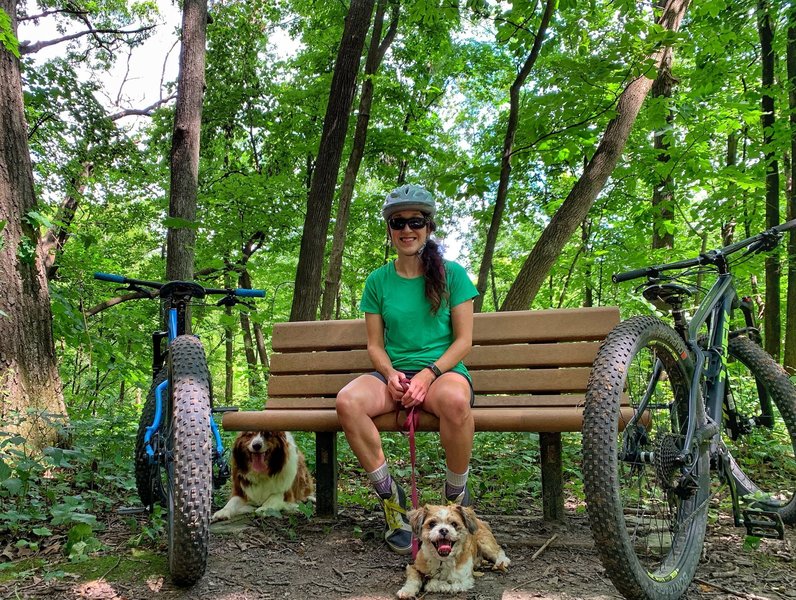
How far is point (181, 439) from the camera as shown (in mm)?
2383

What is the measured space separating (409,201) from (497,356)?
1.20 m

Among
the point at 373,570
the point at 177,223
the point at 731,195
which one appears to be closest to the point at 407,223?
the point at 373,570

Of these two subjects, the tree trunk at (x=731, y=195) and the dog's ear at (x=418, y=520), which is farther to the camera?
the tree trunk at (x=731, y=195)

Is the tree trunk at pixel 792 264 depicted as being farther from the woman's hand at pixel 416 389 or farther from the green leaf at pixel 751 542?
the woman's hand at pixel 416 389

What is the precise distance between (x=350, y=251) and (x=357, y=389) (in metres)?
12.4

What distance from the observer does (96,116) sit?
892 cm

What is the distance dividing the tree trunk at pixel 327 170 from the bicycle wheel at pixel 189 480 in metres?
3.48

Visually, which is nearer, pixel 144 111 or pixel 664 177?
pixel 664 177

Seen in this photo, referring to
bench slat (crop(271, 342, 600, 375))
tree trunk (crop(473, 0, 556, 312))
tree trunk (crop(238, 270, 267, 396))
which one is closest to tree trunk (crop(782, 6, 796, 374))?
tree trunk (crop(473, 0, 556, 312))

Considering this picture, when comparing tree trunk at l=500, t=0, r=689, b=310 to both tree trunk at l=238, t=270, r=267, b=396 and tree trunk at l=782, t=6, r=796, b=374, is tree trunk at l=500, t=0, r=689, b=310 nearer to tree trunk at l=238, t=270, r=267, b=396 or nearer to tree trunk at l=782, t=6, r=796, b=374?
tree trunk at l=782, t=6, r=796, b=374

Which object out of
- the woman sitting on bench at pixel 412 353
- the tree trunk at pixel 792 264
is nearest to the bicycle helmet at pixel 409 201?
the woman sitting on bench at pixel 412 353

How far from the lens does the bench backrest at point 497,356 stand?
3.41 m

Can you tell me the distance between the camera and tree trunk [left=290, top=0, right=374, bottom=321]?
6.01 meters

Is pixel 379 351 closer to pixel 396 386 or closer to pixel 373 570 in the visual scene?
pixel 396 386
